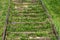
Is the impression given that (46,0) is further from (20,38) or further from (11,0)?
(20,38)

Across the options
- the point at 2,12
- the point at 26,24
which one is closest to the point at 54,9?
the point at 2,12

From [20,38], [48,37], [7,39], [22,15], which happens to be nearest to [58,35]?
[48,37]

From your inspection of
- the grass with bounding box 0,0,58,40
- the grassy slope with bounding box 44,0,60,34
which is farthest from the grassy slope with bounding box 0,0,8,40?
the grassy slope with bounding box 44,0,60,34

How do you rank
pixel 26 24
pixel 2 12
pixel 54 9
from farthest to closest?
pixel 54 9, pixel 2 12, pixel 26 24

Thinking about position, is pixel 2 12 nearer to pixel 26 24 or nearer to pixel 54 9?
pixel 26 24

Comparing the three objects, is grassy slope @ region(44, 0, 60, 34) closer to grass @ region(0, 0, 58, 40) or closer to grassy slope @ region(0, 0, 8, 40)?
grass @ region(0, 0, 58, 40)

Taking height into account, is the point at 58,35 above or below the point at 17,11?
below

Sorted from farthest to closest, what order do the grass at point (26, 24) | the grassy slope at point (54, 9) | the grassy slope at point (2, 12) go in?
the grassy slope at point (54, 9), the grassy slope at point (2, 12), the grass at point (26, 24)

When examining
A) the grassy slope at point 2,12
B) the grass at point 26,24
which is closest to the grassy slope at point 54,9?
the grass at point 26,24

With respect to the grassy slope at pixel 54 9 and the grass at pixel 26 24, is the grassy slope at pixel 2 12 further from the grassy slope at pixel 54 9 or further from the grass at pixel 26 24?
the grassy slope at pixel 54 9

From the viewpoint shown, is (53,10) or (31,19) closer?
(31,19)

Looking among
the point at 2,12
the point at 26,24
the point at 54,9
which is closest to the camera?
the point at 26,24
